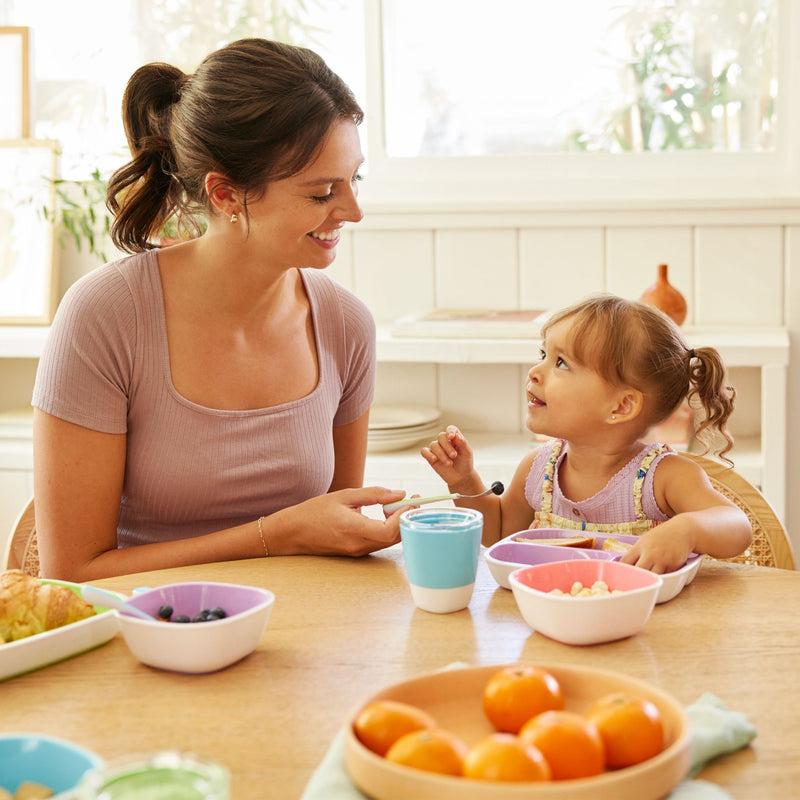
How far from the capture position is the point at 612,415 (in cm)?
159

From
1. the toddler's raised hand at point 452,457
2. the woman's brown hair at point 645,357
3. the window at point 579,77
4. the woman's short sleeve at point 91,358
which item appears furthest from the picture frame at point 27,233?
the woman's brown hair at point 645,357

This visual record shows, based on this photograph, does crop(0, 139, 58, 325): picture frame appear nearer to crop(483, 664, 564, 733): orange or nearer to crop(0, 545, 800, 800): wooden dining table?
crop(0, 545, 800, 800): wooden dining table

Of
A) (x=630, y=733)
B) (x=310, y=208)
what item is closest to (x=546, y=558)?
(x=630, y=733)

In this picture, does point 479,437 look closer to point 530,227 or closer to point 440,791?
point 530,227

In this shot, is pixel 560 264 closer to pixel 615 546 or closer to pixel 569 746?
pixel 615 546

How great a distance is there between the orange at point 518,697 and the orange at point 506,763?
4.1 inches

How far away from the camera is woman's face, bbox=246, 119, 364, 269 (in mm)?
1569

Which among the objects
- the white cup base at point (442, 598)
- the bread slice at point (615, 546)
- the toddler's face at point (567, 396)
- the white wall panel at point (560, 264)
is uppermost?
the white wall panel at point (560, 264)

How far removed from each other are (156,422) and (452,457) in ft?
1.43

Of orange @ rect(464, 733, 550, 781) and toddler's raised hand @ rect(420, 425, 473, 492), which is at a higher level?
toddler's raised hand @ rect(420, 425, 473, 492)

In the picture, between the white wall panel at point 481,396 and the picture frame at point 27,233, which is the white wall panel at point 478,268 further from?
the picture frame at point 27,233

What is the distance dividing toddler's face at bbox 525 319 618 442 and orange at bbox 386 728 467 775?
2.94 feet

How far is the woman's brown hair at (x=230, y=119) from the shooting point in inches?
60.1

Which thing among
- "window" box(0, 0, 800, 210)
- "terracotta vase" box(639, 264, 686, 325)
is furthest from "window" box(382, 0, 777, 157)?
"terracotta vase" box(639, 264, 686, 325)
